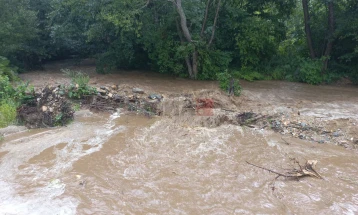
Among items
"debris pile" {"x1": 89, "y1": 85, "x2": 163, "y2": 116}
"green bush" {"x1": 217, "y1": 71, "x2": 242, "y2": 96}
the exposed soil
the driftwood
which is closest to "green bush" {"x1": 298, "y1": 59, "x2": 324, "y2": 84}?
the exposed soil

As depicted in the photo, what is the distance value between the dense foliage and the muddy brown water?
5443 millimetres

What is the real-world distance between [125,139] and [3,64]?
8.64 metres

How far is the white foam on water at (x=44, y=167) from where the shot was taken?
16.2 feet

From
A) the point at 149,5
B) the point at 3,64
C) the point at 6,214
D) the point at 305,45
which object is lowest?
the point at 6,214

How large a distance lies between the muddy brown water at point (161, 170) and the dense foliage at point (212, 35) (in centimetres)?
544

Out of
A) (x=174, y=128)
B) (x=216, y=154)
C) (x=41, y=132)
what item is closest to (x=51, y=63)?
(x=41, y=132)

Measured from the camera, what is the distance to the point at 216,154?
6.84 metres

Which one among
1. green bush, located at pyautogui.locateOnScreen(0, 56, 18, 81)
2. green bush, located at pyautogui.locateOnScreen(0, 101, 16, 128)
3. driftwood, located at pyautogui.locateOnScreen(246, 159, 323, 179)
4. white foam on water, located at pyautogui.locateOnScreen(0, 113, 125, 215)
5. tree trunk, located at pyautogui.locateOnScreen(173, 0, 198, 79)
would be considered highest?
tree trunk, located at pyautogui.locateOnScreen(173, 0, 198, 79)

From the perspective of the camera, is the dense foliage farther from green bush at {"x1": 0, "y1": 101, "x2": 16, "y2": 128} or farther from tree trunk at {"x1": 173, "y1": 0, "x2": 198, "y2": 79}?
green bush at {"x1": 0, "y1": 101, "x2": 16, "y2": 128}

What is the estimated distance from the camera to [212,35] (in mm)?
14211

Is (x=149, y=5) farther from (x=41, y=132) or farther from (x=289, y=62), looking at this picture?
Answer: (x=41, y=132)

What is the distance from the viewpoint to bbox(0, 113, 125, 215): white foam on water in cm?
493

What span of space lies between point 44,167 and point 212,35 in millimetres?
9799

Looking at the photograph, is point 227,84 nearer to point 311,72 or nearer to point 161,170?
point 311,72
